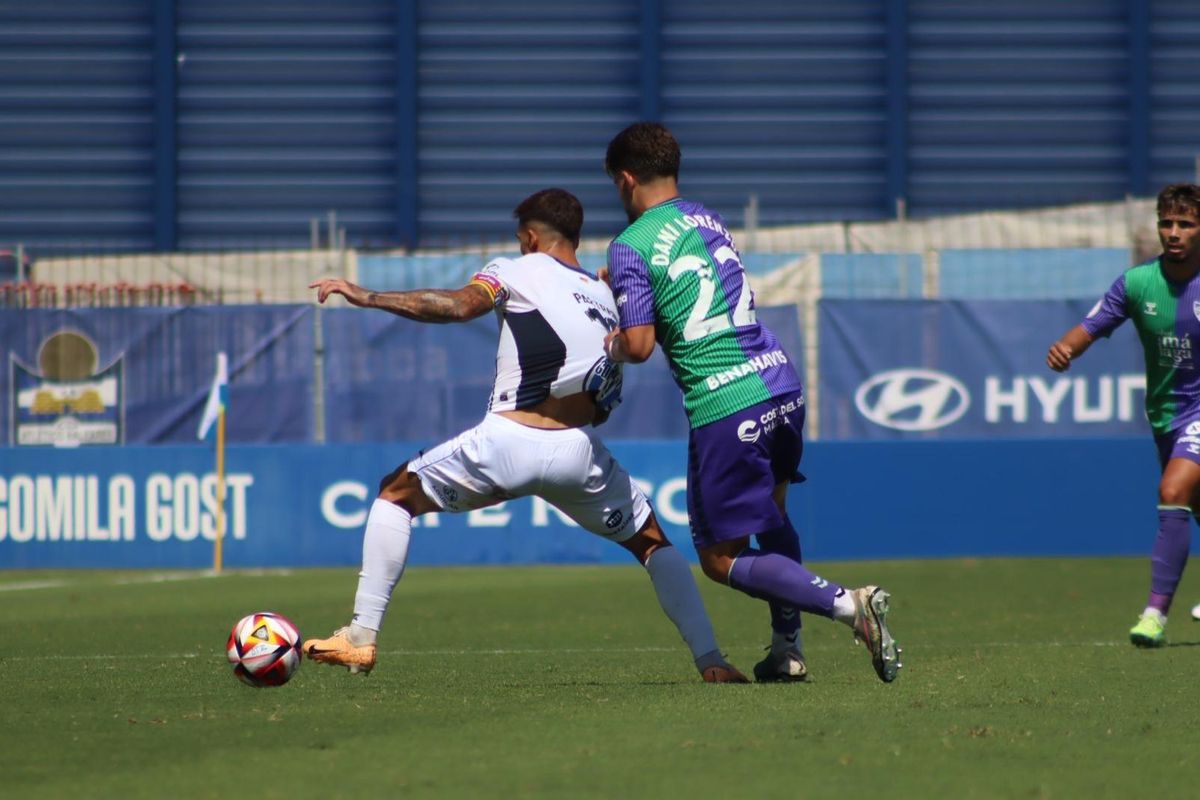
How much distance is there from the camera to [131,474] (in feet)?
54.1

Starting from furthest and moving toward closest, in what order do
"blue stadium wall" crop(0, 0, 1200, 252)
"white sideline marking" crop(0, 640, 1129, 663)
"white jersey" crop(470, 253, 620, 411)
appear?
"blue stadium wall" crop(0, 0, 1200, 252) < "white sideline marking" crop(0, 640, 1129, 663) < "white jersey" crop(470, 253, 620, 411)

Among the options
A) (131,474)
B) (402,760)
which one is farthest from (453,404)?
(402,760)

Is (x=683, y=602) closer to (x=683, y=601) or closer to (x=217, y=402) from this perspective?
(x=683, y=601)

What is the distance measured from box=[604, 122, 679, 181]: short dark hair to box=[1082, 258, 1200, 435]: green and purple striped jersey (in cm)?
298

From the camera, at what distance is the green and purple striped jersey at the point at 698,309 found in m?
6.74

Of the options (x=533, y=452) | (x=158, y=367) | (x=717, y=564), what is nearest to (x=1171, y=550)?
(x=717, y=564)

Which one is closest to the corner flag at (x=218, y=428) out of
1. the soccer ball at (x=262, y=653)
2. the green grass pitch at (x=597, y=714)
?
the green grass pitch at (x=597, y=714)

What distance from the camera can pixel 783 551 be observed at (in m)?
7.14

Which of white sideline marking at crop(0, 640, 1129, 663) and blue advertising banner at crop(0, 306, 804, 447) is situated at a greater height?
blue advertising banner at crop(0, 306, 804, 447)

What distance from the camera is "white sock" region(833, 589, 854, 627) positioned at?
6.53 metres

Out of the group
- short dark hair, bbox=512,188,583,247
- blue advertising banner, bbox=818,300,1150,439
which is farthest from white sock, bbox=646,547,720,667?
blue advertising banner, bbox=818,300,1150,439

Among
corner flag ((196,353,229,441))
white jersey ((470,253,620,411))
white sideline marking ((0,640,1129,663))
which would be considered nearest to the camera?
white jersey ((470,253,620,411))

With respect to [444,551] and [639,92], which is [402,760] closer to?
[444,551]

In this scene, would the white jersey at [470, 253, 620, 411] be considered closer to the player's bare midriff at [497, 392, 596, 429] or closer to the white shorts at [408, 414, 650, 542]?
the player's bare midriff at [497, 392, 596, 429]
